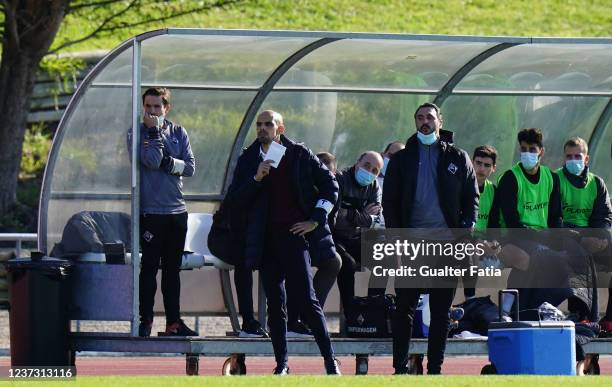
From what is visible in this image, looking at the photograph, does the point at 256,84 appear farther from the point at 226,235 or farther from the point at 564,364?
the point at 564,364

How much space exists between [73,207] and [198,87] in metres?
1.89

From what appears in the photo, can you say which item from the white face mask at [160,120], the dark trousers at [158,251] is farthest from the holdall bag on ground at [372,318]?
the white face mask at [160,120]

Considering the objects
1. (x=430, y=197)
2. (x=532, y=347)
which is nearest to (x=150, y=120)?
(x=430, y=197)

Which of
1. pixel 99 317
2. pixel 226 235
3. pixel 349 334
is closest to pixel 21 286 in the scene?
pixel 99 317

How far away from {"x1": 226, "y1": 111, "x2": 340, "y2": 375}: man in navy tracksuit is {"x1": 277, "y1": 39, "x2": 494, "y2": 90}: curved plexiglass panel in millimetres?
1424

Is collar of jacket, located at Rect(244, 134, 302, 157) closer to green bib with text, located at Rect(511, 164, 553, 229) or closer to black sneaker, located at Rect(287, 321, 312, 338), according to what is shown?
black sneaker, located at Rect(287, 321, 312, 338)

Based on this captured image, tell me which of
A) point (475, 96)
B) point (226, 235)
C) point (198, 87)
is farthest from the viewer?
point (475, 96)

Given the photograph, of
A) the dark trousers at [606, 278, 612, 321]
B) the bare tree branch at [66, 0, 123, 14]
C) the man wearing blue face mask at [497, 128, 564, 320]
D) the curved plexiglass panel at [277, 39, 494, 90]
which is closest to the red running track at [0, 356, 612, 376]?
the dark trousers at [606, 278, 612, 321]

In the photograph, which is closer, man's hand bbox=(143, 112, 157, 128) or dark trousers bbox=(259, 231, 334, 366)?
dark trousers bbox=(259, 231, 334, 366)

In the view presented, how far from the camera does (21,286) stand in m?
11.7

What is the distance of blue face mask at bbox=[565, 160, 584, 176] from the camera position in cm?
1262

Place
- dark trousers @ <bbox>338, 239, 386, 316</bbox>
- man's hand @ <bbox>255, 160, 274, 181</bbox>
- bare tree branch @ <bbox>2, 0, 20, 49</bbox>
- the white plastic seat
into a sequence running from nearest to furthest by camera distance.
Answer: man's hand @ <bbox>255, 160, 274, 181</bbox>, dark trousers @ <bbox>338, 239, 386, 316</bbox>, the white plastic seat, bare tree branch @ <bbox>2, 0, 20, 49</bbox>

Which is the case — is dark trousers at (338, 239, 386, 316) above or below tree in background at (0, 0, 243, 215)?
below

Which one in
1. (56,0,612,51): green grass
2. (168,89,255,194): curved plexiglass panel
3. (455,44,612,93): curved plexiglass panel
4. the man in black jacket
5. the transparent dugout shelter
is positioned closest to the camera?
the man in black jacket
